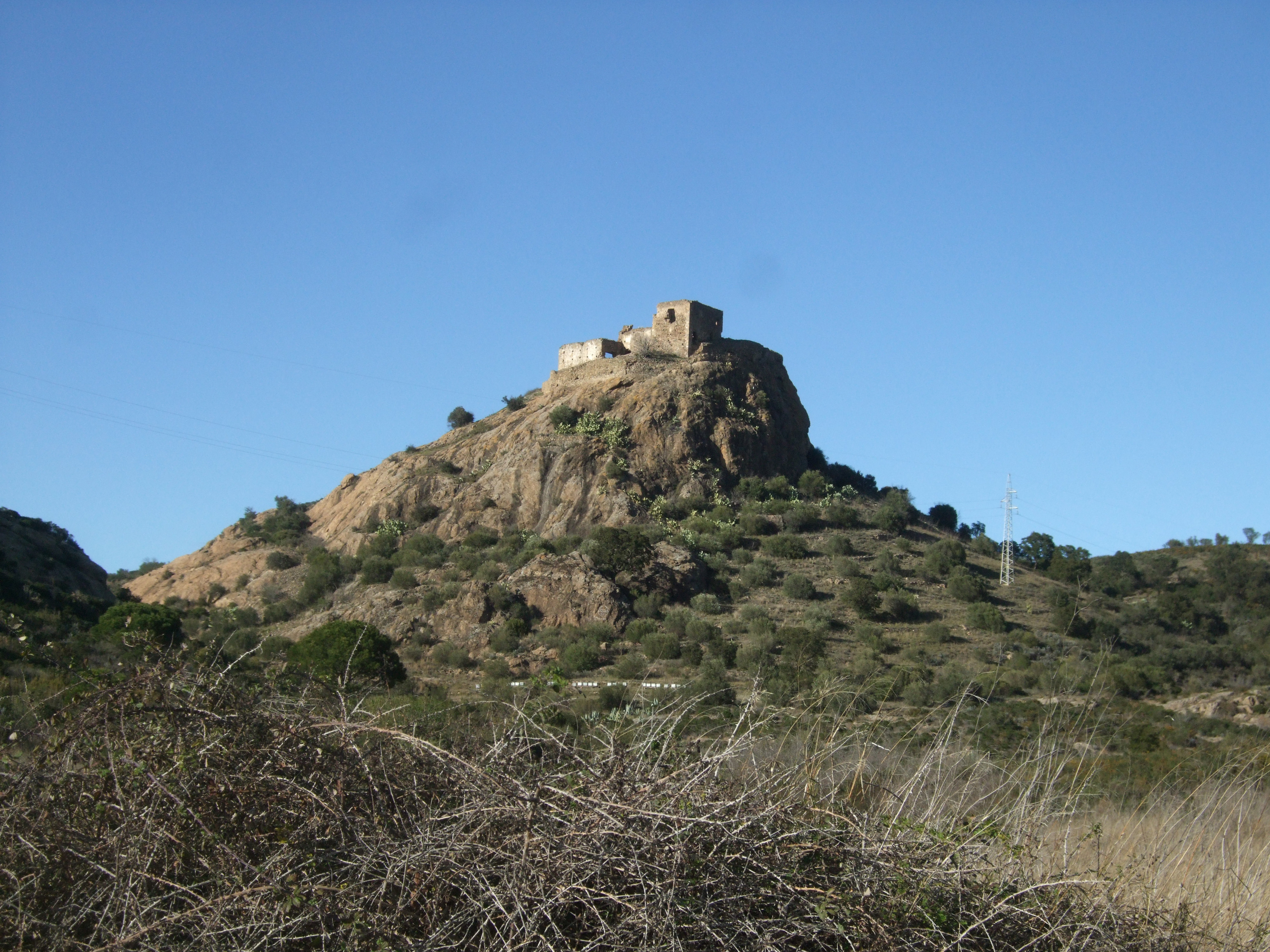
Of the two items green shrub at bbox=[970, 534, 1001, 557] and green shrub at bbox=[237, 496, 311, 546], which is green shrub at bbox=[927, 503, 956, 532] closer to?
green shrub at bbox=[970, 534, 1001, 557]

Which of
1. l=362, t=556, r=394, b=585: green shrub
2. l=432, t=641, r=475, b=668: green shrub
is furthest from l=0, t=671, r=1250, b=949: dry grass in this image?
l=362, t=556, r=394, b=585: green shrub

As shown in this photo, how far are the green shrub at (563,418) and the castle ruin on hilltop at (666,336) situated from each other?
363 cm

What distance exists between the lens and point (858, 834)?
11.8ft

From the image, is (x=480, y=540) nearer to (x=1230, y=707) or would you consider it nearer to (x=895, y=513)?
(x=895, y=513)

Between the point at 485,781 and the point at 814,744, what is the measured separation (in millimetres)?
2166

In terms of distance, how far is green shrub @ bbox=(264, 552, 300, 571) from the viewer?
41.7m

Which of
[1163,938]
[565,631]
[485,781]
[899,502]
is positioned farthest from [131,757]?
[899,502]

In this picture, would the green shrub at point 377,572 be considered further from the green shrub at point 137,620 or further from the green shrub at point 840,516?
the green shrub at point 840,516

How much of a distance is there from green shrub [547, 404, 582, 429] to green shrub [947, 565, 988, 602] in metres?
15.1

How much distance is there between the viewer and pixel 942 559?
3953 centimetres

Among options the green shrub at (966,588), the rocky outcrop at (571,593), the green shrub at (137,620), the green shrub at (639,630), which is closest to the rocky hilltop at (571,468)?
the rocky outcrop at (571,593)

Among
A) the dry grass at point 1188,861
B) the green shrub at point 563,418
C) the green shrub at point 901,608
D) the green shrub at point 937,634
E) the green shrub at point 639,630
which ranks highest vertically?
the green shrub at point 563,418

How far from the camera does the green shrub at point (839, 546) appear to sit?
131ft

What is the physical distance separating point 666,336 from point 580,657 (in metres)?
19.0
